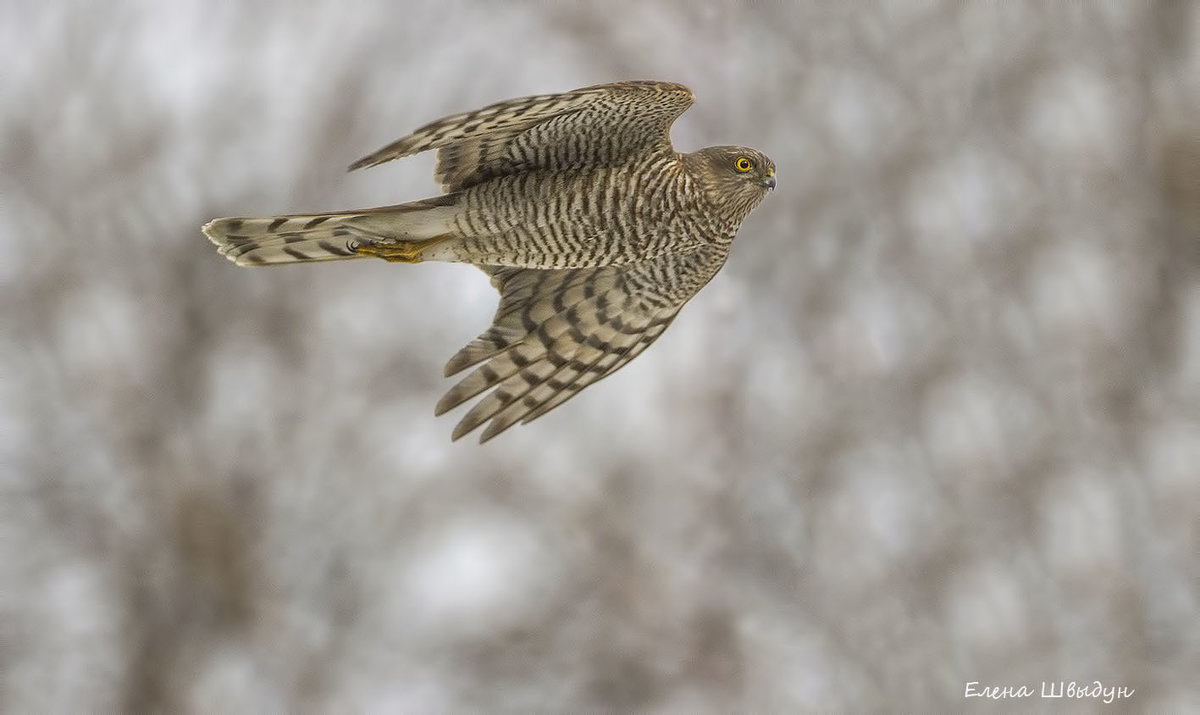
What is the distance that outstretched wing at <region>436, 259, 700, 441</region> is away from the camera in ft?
6.59

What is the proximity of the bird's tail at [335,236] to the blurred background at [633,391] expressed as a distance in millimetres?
1304

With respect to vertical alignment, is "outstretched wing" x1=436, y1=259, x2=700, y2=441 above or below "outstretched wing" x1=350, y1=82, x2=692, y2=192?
below

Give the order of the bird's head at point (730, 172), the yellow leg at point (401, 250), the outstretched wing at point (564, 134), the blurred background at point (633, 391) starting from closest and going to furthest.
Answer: the outstretched wing at point (564, 134) < the yellow leg at point (401, 250) < the bird's head at point (730, 172) < the blurred background at point (633, 391)

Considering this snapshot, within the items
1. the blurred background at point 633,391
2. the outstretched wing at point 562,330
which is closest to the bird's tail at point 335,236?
the outstretched wing at point 562,330

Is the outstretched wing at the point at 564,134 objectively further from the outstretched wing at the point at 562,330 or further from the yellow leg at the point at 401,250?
the outstretched wing at the point at 562,330

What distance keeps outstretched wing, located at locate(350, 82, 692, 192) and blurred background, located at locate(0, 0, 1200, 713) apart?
111cm

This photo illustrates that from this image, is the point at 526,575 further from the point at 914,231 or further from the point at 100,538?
the point at 914,231

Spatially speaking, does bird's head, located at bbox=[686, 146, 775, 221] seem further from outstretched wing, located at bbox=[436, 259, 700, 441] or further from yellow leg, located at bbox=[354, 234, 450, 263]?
yellow leg, located at bbox=[354, 234, 450, 263]

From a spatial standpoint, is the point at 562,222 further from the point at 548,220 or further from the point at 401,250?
the point at 401,250

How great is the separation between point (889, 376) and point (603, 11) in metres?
1.44

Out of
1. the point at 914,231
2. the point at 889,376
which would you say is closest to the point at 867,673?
the point at 889,376

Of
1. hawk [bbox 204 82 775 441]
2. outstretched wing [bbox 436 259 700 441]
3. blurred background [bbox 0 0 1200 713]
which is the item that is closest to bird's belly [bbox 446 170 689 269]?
hawk [bbox 204 82 775 441]

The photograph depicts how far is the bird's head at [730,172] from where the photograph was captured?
1930 mm

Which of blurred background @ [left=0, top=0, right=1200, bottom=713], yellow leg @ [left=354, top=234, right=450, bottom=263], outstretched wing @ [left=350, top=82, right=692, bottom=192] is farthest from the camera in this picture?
blurred background @ [left=0, top=0, right=1200, bottom=713]
